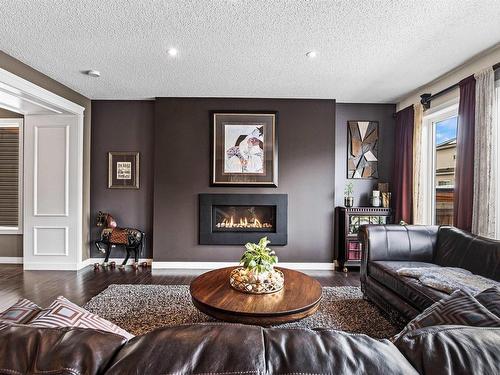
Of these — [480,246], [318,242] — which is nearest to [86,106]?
[318,242]

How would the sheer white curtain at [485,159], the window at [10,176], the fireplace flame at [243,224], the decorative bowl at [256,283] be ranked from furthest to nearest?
the window at [10,176], the fireplace flame at [243,224], the sheer white curtain at [485,159], the decorative bowl at [256,283]

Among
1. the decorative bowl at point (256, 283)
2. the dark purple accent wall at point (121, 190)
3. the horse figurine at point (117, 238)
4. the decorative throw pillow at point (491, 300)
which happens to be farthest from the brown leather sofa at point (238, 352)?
the dark purple accent wall at point (121, 190)

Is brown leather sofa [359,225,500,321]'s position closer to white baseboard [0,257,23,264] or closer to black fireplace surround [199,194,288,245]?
black fireplace surround [199,194,288,245]

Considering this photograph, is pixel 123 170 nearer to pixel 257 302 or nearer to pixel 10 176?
pixel 10 176

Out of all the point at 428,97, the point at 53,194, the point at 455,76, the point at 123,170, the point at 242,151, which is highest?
the point at 455,76

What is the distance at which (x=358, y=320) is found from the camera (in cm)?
262

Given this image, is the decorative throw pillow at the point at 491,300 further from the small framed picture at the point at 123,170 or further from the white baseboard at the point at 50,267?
the white baseboard at the point at 50,267

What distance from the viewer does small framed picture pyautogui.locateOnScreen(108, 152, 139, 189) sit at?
179 inches

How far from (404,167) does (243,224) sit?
2.73 meters

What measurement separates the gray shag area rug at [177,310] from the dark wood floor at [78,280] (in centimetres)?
28

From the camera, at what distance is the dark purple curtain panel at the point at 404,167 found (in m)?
4.14

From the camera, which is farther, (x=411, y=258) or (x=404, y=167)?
(x=404, y=167)

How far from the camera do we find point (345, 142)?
470 cm

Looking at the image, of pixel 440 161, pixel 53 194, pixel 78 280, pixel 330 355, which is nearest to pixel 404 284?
pixel 330 355
